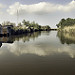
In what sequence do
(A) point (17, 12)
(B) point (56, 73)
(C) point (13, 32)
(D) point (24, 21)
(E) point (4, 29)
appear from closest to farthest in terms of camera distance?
1. (B) point (56, 73)
2. (E) point (4, 29)
3. (C) point (13, 32)
4. (A) point (17, 12)
5. (D) point (24, 21)

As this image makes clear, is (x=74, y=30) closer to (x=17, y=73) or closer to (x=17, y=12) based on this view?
(x=17, y=12)

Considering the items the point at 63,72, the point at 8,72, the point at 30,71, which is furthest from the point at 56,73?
the point at 8,72

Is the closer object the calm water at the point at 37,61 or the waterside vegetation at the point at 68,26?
the calm water at the point at 37,61

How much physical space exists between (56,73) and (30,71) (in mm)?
2769

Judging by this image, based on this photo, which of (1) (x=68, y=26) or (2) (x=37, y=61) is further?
(1) (x=68, y=26)

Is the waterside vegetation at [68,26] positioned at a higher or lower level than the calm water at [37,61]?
higher

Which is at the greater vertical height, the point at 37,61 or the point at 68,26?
the point at 68,26

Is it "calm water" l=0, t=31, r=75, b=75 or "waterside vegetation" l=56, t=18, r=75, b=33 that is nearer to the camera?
"calm water" l=0, t=31, r=75, b=75

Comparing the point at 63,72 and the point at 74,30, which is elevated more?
the point at 74,30

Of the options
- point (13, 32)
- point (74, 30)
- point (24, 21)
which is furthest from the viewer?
point (24, 21)

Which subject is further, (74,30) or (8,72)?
(74,30)

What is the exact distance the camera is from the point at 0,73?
32.3 ft

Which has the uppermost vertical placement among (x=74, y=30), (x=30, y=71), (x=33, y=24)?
(x=33, y=24)

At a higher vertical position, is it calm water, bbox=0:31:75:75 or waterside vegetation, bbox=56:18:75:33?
waterside vegetation, bbox=56:18:75:33
